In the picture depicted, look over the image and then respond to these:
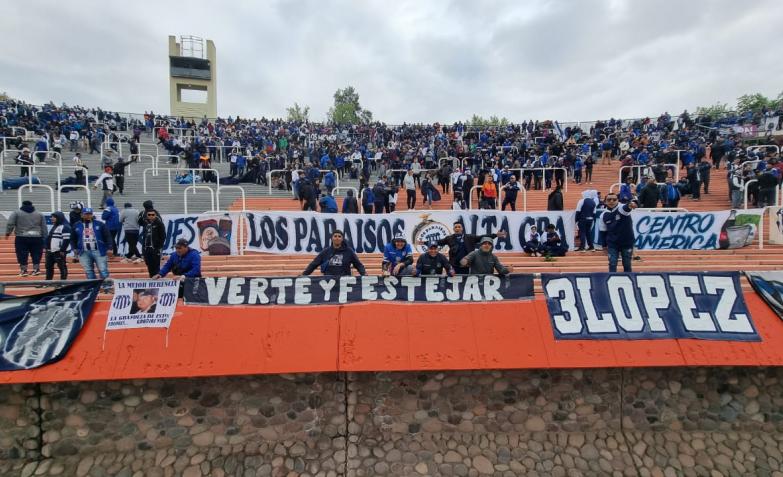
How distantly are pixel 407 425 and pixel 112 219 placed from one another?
7.96 metres

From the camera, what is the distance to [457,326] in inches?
236

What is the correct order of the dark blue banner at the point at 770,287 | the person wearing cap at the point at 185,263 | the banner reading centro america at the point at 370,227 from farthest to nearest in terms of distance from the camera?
the banner reading centro america at the point at 370,227, the person wearing cap at the point at 185,263, the dark blue banner at the point at 770,287

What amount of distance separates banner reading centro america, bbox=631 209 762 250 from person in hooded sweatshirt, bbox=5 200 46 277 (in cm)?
1283

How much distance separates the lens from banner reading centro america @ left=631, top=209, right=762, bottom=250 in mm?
11320

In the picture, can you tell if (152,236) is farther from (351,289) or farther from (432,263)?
(432,263)

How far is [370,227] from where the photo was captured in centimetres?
1109

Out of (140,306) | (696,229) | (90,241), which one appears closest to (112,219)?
(90,241)

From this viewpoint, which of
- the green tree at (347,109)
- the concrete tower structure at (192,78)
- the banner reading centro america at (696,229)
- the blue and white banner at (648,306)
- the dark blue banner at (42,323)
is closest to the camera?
the dark blue banner at (42,323)

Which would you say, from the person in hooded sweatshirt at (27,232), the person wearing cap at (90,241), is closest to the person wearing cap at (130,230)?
the person wearing cap at (90,241)

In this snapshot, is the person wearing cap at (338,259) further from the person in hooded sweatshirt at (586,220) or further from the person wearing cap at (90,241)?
the person in hooded sweatshirt at (586,220)

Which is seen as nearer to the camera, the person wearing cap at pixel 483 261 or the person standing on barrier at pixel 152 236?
the person wearing cap at pixel 483 261

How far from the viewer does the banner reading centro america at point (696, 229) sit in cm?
1132

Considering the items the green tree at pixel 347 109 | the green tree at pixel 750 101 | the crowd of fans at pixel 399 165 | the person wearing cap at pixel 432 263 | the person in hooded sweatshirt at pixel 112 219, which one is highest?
the green tree at pixel 347 109

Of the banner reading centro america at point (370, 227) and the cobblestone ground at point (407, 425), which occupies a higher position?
the banner reading centro america at point (370, 227)
